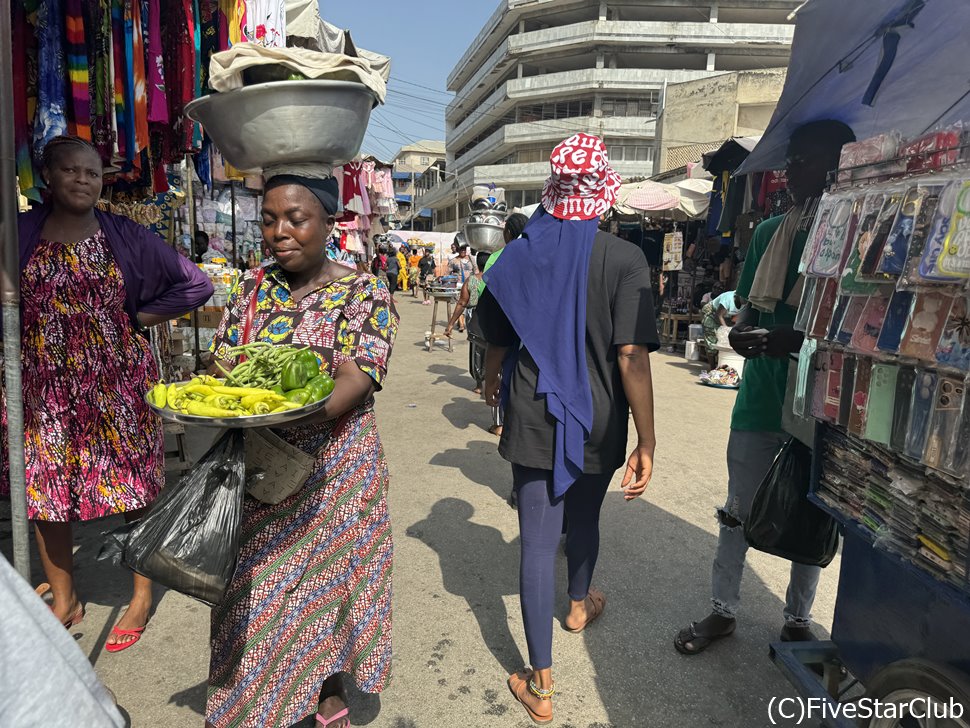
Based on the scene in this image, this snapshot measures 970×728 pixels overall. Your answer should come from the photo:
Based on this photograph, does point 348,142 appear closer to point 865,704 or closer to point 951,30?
point 951,30

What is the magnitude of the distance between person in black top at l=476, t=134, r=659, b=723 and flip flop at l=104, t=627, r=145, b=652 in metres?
1.70

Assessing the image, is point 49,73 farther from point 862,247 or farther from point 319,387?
point 862,247

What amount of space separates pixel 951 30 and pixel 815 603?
2563mm

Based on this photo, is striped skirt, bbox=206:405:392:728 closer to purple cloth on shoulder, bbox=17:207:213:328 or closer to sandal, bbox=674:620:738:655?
purple cloth on shoulder, bbox=17:207:213:328

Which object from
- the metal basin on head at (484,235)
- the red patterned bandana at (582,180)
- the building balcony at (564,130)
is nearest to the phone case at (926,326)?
the red patterned bandana at (582,180)

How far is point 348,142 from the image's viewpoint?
2025 mm

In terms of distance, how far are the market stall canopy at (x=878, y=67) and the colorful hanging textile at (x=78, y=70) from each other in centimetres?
310

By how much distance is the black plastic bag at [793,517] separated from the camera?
7.18 ft

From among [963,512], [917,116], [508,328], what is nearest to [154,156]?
[508,328]

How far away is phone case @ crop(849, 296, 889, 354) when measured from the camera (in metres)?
1.61

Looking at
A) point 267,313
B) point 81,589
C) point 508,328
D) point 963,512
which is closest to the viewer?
point 963,512

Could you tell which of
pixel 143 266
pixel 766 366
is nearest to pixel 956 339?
pixel 766 366

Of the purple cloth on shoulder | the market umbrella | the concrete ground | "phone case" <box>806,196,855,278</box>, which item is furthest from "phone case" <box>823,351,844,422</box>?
the market umbrella

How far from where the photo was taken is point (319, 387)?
1670 mm
